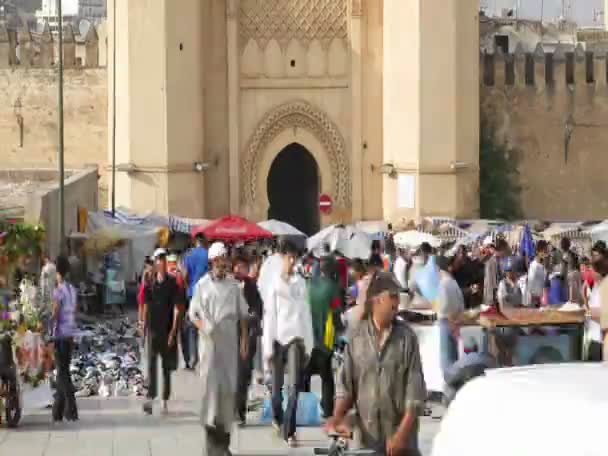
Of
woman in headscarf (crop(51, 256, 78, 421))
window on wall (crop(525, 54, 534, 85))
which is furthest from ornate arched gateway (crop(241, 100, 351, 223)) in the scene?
woman in headscarf (crop(51, 256, 78, 421))

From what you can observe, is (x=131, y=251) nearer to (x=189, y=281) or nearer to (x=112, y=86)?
(x=112, y=86)

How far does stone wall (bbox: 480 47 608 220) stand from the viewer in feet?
112

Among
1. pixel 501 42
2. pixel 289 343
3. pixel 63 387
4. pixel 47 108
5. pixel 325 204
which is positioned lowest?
pixel 63 387

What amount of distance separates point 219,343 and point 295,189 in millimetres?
23637

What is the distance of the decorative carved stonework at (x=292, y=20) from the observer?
3281cm

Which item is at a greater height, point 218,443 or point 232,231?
point 232,231

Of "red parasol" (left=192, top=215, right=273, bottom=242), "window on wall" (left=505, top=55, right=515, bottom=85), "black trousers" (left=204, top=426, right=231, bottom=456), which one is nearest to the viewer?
"black trousers" (left=204, top=426, right=231, bottom=456)

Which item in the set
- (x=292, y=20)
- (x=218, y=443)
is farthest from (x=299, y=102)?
(x=218, y=443)

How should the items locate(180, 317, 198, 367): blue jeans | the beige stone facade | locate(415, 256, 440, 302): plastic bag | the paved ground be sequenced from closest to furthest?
the paved ground < locate(415, 256, 440, 302): plastic bag < locate(180, 317, 198, 367): blue jeans < the beige stone facade

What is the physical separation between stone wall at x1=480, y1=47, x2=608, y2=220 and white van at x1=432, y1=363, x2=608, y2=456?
28.1 metres

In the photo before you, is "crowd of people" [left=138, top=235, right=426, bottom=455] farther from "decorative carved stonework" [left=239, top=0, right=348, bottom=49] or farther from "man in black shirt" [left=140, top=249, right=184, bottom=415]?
"decorative carved stonework" [left=239, top=0, right=348, bottom=49]

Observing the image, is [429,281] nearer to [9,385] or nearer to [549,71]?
[9,385]

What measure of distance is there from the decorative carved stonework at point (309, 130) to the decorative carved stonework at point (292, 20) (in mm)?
1295

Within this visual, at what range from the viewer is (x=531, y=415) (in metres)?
5.50
